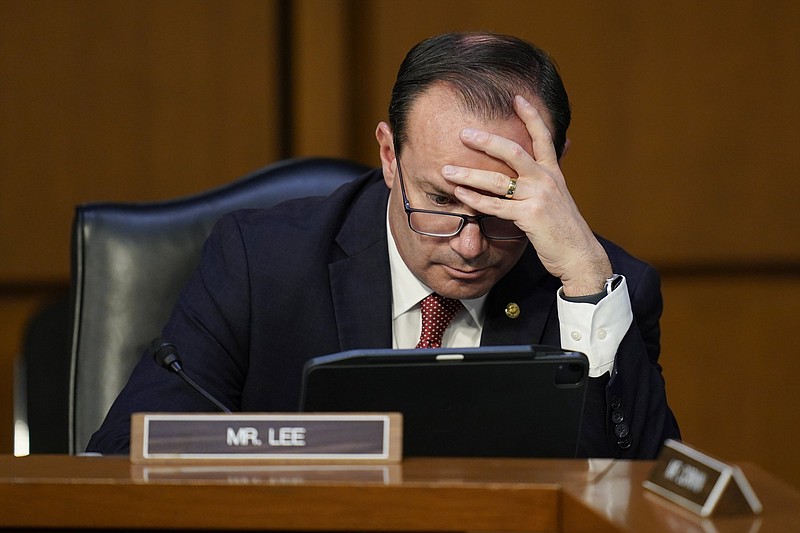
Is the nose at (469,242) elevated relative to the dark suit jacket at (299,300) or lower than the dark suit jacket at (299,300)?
elevated

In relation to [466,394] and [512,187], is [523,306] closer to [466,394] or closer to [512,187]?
[512,187]

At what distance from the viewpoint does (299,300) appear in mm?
1737

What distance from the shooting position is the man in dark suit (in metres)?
1.50

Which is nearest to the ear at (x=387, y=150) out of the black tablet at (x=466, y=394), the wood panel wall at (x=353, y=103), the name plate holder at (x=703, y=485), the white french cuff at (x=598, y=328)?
the white french cuff at (x=598, y=328)

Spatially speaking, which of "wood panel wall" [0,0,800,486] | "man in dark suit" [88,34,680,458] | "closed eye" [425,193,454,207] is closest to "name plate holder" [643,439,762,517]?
"man in dark suit" [88,34,680,458]

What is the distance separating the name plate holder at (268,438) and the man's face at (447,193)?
0.58m

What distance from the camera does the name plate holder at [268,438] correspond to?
981 millimetres

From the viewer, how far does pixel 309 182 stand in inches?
73.5

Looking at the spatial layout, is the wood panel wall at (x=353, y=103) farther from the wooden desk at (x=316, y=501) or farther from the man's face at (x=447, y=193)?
the wooden desk at (x=316, y=501)

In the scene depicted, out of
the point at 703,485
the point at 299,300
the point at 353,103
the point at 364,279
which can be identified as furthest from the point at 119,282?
the point at 353,103

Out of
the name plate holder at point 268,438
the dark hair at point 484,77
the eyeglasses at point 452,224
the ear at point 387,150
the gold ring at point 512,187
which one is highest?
the dark hair at point 484,77

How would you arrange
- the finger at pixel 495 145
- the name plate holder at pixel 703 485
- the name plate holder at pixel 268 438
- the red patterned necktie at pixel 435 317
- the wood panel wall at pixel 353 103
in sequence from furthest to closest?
the wood panel wall at pixel 353 103, the red patterned necktie at pixel 435 317, the finger at pixel 495 145, the name plate holder at pixel 268 438, the name plate holder at pixel 703 485

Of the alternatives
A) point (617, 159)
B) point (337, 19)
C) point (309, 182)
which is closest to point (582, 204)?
point (617, 159)

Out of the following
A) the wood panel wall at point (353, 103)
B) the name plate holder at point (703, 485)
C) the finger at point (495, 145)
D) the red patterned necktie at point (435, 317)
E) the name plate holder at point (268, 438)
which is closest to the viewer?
the name plate holder at point (703, 485)
